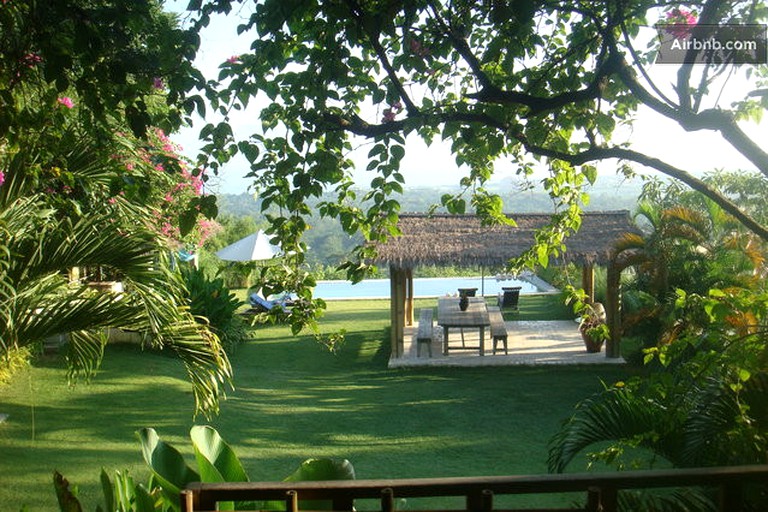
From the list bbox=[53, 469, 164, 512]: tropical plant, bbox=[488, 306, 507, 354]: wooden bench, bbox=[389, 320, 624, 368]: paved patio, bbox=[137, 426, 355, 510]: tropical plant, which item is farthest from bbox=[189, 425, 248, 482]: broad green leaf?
bbox=[488, 306, 507, 354]: wooden bench

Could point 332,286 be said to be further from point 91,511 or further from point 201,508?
point 201,508

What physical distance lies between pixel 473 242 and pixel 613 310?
2.77 metres

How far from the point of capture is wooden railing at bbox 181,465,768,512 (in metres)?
1.47

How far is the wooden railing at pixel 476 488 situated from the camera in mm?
1466

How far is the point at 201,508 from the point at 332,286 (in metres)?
22.3

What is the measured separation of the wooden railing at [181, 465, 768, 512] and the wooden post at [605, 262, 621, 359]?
10174 mm

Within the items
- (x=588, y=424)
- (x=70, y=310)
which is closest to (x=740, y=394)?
(x=588, y=424)

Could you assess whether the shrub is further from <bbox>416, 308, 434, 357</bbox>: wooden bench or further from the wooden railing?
the wooden railing

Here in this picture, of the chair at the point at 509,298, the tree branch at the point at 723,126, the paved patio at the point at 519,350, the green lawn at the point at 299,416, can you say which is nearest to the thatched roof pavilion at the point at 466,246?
the paved patio at the point at 519,350

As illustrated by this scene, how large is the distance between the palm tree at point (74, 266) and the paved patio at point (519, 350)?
283 inches

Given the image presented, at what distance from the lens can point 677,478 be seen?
1.54 meters

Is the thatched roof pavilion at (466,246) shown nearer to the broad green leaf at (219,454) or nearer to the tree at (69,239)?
the tree at (69,239)

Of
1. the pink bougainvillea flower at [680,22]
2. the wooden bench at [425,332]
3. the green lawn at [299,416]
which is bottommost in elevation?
the green lawn at [299,416]

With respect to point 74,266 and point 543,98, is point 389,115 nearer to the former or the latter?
point 543,98
